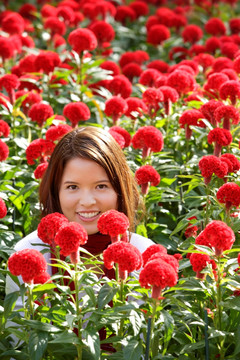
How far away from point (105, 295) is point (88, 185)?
85cm

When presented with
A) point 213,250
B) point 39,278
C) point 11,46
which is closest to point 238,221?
point 213,250

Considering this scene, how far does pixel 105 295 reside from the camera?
2.68 m

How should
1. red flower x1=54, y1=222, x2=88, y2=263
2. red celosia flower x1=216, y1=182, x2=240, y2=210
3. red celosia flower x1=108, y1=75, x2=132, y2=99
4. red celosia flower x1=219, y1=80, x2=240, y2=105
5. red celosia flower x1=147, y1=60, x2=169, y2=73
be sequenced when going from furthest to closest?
red celosia flower x1=147, y1=60, x2=169, y2=73
red celosia flower x1=108, y1=75, x2=132, y2=99
red celosia flower x1=219, y1=80, x2=240, y2=105
red celosia flower x1=216, y1=182, x2=240, y2=210
red flower x1=54, y1=222, x2=88, y2=263

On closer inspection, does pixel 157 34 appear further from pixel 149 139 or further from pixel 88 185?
pixel 88 185

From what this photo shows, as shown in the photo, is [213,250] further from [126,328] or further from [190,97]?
[190,97]

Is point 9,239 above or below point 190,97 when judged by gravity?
below

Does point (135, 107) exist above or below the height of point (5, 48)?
below

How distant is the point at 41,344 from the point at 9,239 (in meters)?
1.25

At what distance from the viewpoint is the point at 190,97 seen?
4.86 metres

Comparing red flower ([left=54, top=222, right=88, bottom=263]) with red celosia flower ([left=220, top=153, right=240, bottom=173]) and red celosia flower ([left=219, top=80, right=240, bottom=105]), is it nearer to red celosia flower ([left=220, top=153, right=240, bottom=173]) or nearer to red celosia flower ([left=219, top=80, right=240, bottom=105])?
red celosia flower ([left=220, top=153, right=240, bottom=173])

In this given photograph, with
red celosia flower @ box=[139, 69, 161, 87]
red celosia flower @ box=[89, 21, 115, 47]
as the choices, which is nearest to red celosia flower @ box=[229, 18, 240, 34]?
red celosia flower @ box=[89, 21, 115, 47]

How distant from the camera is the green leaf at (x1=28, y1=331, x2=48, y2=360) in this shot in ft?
8.54

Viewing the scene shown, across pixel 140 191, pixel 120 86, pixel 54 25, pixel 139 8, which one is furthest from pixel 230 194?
pixel 139 8

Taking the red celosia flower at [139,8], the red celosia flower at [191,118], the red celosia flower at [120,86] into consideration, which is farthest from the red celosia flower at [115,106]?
the red celosia flower at [139,8]
